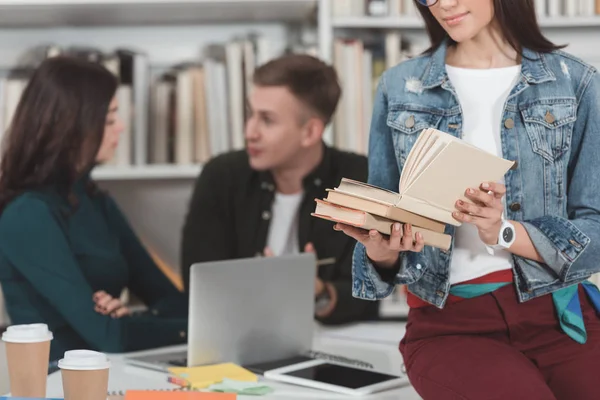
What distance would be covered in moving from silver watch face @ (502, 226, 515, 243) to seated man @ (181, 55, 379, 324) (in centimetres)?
103

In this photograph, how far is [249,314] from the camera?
174 cm

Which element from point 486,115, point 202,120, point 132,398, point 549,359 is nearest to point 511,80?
point 486,115

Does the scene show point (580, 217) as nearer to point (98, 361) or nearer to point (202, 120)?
point (98, 361)

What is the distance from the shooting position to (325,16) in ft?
8.77

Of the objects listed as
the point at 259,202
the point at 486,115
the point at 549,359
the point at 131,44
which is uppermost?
the point at 131,44

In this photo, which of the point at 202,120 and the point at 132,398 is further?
the point at 202,120

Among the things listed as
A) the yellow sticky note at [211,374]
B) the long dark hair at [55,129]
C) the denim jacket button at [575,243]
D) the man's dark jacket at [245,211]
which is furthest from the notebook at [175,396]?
the man's dark jacket at [245,211]

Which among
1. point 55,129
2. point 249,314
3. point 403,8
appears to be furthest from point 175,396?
point 403,8

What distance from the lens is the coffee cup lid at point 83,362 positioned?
46.6 inches

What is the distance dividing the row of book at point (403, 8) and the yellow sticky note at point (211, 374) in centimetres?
139

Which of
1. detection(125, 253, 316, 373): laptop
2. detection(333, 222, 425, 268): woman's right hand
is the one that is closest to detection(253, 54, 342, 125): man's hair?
detection(125, 253, 316, 373): laptop

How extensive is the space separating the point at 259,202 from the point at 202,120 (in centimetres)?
43

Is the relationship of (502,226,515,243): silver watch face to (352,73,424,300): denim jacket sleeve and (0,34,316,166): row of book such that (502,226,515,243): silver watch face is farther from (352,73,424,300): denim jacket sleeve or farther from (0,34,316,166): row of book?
(0,34,316,166): row of book

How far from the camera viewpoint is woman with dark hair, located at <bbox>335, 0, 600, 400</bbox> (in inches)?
56.3
